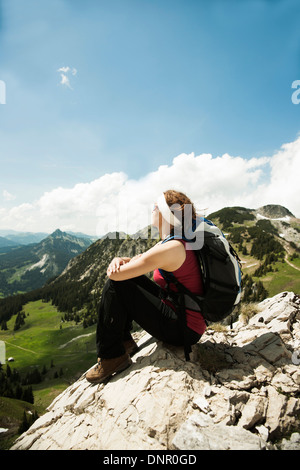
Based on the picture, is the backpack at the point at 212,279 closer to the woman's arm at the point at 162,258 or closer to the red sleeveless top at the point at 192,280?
the red sleeveless top at the point at 192,280

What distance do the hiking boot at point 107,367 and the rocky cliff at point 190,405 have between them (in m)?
0.17

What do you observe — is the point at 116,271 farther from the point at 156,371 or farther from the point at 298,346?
the point at 298,346

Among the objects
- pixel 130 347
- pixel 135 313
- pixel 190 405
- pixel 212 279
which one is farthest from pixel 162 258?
pixel 130 347

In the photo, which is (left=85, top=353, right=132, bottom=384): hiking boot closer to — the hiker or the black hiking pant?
the hiker

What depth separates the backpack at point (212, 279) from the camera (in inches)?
177

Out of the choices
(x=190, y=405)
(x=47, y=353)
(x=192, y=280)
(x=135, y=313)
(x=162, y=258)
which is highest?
(x=162, y=258)

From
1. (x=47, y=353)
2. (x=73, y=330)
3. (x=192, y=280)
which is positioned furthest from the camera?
(x=73, y=330)

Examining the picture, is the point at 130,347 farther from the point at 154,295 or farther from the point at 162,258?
the point at 162,258

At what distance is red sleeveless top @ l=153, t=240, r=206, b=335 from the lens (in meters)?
4.51

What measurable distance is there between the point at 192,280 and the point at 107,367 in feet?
10.3

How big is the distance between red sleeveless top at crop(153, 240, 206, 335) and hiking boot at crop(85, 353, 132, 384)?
207 centimetres

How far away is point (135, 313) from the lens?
5105 mm

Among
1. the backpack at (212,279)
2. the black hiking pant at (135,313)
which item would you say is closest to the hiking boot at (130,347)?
the black hiking pant at (135,313)
